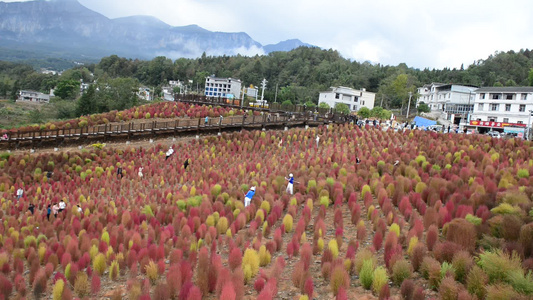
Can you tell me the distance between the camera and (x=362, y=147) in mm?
19828

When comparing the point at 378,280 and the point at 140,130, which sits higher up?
the point at 140,130

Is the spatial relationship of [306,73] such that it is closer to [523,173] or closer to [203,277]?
[523,173]

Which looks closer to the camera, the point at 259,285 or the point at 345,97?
the point at 259,285

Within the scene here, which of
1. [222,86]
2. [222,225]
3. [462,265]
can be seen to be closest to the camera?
[462,265]

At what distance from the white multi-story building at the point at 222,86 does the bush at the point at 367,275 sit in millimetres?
91476

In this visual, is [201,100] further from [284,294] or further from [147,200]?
[284,294]

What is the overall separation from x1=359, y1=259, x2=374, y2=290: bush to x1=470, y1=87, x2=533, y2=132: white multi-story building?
41.2 meters

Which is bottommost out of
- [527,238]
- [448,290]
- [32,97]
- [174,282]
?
[174,282]

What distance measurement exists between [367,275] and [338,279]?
0.49m

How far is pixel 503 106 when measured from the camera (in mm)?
47062

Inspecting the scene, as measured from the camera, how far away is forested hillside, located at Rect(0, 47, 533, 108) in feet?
247

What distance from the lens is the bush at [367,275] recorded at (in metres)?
6.15

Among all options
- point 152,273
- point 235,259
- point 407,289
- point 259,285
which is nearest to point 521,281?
point 407,289

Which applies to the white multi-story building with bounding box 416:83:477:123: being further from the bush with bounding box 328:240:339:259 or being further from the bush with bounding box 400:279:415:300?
the bush with bounding box 400:279:415:300
